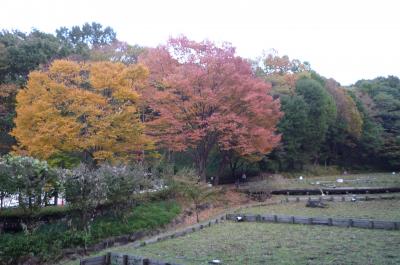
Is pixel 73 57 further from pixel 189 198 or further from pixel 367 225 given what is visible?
pixel 367 225

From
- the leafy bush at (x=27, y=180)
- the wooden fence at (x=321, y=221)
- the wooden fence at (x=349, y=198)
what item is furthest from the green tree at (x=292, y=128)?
the leafy bush at (x=27, y=180)

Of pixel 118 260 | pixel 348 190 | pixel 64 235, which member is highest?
pixel 348 190

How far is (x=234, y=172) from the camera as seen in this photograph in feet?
122

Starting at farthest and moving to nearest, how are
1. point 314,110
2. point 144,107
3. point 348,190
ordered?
point 314,110 → point 348,190 → point 144,107

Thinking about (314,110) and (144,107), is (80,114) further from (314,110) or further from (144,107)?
(314,110)

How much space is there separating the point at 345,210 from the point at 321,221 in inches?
183

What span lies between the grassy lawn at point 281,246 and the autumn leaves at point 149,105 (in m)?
8.80

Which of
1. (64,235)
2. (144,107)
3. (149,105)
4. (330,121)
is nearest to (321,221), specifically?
(64,235)

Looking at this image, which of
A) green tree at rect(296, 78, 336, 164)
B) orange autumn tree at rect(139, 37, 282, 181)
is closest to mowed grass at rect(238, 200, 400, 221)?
orange autumn tree at rect(139, 37, 282, 181)

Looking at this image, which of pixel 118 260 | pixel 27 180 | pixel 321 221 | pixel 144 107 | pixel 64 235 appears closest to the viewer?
pixel 118 260

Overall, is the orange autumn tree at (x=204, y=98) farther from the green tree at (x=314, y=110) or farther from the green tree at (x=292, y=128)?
the green tree at (x=314, y=110)

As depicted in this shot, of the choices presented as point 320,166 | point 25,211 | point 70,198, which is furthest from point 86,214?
point 320,166

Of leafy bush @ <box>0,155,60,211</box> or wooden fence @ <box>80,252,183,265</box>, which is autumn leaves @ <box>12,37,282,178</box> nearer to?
leafy bush @ <box>0,155,60,211</box>

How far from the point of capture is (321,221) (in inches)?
713
